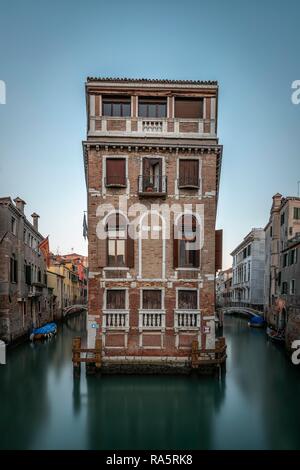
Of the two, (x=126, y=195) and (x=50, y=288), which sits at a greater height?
(x=126, y=195)

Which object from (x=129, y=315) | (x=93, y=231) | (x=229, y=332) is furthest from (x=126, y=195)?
(x=229, y=332)

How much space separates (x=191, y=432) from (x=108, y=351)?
554 centimetres

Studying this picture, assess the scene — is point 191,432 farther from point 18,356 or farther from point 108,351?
point 18,356

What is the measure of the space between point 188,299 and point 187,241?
9.26 feet

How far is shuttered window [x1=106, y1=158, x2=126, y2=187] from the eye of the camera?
14.1 m

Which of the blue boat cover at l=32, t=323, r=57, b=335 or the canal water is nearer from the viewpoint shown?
the canal water

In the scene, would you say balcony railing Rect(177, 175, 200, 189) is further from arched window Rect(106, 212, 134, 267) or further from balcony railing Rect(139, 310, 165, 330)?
balcony railing Rect(139, 310, 165, 330)

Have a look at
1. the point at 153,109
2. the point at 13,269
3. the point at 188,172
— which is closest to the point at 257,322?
the point at 188,172

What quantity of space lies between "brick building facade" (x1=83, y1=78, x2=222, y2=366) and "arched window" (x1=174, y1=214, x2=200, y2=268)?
49 mm

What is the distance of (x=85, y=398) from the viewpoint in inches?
469

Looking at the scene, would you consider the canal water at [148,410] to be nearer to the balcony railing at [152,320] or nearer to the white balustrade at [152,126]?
the balcony railing at [152,320]

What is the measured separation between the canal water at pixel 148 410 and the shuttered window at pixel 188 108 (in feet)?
41.5

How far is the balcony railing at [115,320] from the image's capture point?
45.2 feet

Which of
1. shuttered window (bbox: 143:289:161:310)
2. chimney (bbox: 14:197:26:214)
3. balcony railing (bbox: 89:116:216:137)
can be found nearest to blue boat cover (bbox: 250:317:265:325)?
shuttered window (bbox: 143:289:161:310)
